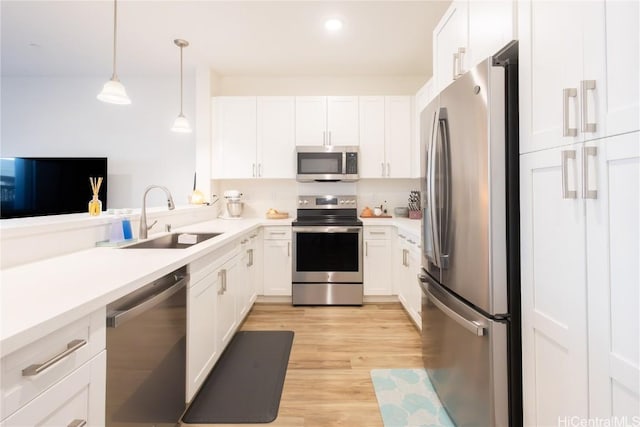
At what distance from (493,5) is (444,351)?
1.71 metres

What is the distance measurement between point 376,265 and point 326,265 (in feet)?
1.82

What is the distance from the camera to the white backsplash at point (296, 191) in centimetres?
379

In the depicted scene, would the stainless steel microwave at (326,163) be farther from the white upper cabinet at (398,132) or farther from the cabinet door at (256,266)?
the cabinet door at (256,266)

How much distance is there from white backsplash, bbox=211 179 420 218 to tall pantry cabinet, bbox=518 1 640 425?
106 inches

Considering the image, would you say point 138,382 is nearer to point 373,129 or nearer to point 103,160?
point 373,129

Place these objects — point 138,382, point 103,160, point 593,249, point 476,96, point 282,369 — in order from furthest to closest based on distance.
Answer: point 103,160 → point 282,369 → point 476,96 → point 138,382 → point 593,249

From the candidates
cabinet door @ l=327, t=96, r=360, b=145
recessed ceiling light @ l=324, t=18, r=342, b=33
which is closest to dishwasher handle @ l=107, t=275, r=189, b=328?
recessed ceiling light @ l=324, t=18, r=342, b=33

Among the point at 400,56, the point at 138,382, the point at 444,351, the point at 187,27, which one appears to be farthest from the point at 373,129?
the point at 138,382

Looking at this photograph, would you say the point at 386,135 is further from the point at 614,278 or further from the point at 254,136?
the point at 614,278

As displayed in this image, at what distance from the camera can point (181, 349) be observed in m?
1.45

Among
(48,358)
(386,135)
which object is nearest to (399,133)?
(386,135)

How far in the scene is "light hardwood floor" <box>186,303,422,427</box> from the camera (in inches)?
64.4

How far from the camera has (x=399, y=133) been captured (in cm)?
351

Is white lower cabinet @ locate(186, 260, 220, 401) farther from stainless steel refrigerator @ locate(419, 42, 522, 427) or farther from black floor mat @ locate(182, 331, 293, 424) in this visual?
→ stainless steel refrigerator @ locate(419, 42, 522, 427)
